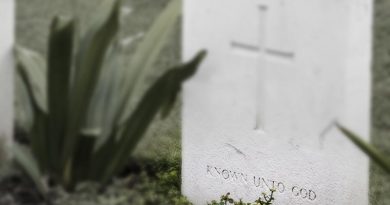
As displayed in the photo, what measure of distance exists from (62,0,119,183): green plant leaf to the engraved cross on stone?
458 millimetres

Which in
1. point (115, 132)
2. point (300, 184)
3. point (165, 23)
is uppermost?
point (165, 23)

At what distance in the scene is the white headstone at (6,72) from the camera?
2244 mm

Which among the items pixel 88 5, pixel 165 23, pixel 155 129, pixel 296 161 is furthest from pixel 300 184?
pixel 88 5

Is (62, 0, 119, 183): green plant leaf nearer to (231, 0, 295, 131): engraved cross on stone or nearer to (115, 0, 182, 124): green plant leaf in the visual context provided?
(115, 0, 182, 124): green plant leaf

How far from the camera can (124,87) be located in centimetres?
220

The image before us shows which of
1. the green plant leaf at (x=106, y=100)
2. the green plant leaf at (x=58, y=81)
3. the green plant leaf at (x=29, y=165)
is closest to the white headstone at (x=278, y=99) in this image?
the green plant leaf at (x=106, y=100)

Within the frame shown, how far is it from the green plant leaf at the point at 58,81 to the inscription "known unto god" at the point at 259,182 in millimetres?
587

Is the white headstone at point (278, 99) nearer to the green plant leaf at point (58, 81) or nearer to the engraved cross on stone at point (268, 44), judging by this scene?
the engraved cross on stone at point (268, 44)

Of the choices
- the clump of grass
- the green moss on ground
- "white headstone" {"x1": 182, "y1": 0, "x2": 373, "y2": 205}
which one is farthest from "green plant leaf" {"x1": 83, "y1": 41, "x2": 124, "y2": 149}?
the clump of grass

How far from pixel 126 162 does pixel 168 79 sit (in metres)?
0.35

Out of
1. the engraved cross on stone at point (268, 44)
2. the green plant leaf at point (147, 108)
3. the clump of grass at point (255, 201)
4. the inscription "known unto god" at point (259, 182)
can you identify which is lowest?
the clump of grass at point (255, 201)

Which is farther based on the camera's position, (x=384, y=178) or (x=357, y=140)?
(x=384, y=178)

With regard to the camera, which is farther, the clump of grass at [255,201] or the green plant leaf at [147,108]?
the clump of grass at [255,201]

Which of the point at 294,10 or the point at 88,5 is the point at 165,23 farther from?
the point at 88,5
